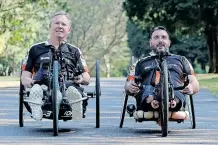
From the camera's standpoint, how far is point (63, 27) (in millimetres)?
10797

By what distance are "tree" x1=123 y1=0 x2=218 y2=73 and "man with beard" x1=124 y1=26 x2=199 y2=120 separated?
34174mm

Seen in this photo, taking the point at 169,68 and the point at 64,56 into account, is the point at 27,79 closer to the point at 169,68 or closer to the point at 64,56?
the point at 64,56

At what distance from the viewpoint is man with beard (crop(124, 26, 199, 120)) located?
10289mm

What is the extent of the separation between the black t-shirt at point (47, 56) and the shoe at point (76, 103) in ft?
1.53

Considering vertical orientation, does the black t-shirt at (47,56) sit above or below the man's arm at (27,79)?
above

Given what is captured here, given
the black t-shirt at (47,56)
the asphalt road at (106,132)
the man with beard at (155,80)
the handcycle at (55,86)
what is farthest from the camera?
the black t-shirt at (47,56)

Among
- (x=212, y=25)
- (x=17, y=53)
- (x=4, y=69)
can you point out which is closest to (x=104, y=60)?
(x=4, y=69)

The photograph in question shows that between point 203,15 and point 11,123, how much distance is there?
36.4m

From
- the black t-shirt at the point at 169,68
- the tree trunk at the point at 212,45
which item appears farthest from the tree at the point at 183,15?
the black t-shirt at the point at 169,68

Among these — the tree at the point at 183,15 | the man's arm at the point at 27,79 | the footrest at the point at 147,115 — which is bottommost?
the footrest at the point at 147,115

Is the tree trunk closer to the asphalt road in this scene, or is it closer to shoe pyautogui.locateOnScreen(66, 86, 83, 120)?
the asphalt road

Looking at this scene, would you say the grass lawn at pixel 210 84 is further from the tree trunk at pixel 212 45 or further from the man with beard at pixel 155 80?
the man with beard at pixel 155 80

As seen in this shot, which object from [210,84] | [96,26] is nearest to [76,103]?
[210,84]

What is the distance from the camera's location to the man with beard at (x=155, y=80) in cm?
1029
